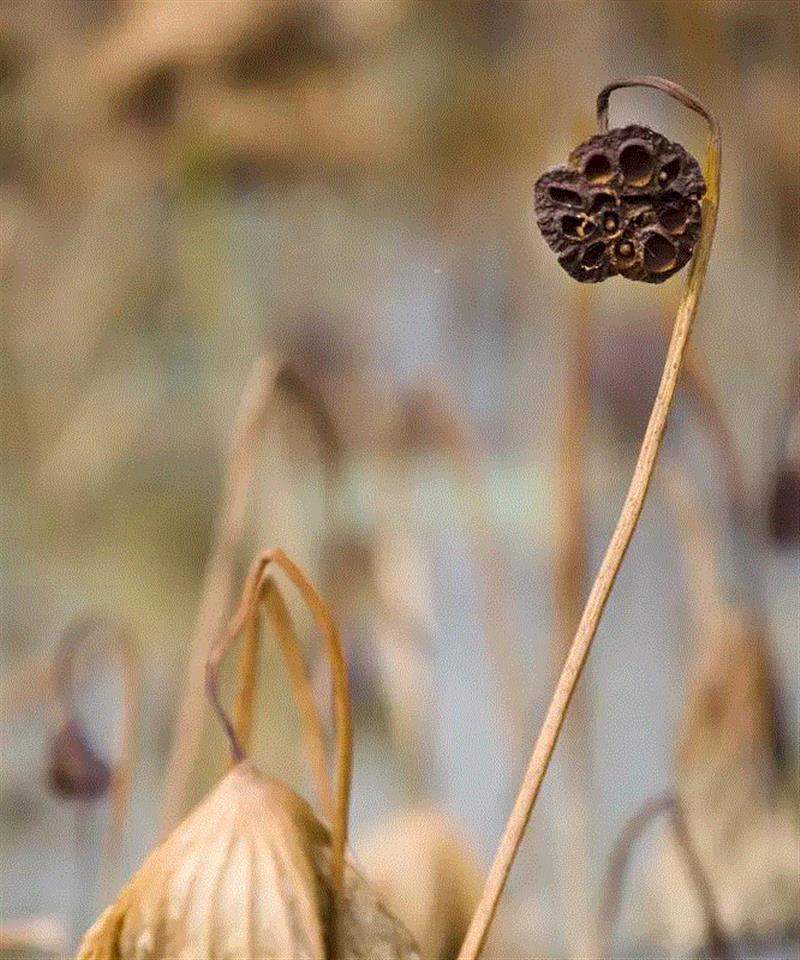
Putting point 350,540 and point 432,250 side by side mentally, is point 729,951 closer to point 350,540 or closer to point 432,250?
point 350,540

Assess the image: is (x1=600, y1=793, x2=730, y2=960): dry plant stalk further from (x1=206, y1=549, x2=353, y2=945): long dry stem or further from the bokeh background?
(x1=206, y1=549, x2=353, y2=945): long dry stem

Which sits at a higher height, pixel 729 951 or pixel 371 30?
pixel 371 30

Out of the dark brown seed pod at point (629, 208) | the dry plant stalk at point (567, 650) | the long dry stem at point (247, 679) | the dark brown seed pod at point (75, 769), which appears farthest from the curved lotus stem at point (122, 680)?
the dark brown seed pod at point (629, 208)

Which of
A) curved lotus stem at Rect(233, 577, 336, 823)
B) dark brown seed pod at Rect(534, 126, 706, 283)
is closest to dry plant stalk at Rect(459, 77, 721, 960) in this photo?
dark brown seed pod at Rect(534, 126, 706, 283)

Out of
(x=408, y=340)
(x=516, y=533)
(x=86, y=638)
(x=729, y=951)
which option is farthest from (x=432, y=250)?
→ (x=729, y=951)

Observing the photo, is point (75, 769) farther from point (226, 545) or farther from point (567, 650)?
point (567, 650)

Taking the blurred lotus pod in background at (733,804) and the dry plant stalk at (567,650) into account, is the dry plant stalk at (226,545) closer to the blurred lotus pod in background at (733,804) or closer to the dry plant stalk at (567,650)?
the dry plant stalk at (567,650)
